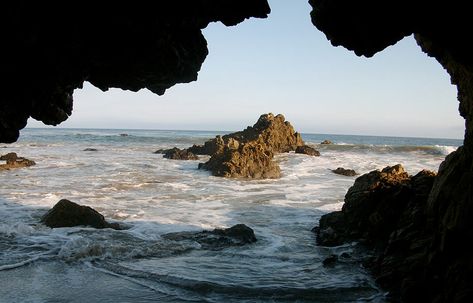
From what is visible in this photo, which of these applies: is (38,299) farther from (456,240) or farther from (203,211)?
(203,211)

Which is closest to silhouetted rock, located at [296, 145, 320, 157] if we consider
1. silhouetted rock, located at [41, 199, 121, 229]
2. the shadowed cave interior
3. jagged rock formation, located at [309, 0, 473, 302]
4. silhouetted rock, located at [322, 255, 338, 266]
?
silhouetted rock, located at [41, 199, 121, 229]

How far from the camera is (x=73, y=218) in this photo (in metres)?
9.20

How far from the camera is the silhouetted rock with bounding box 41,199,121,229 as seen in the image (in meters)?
9.10

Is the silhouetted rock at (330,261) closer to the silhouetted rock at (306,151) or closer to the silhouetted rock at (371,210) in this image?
the silhouetted rock at (371,210)

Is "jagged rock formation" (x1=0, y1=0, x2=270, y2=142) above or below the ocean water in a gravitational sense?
above

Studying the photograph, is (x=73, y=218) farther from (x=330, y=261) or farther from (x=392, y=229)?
(x=392, y=229)

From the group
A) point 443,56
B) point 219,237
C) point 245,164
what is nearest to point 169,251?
point 219,237

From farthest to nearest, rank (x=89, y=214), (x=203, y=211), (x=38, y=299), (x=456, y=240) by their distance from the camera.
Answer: (x=203, y=211) → (x=89, y=214) → (x=38, y=299) → (x=456, y=240)

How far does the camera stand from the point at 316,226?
1012cm

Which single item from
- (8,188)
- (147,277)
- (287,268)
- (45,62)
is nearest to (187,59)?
(45,62)

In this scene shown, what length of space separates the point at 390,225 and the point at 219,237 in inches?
133

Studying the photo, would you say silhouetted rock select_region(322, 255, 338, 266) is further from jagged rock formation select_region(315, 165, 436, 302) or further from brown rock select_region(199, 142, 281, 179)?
brown rock select_region(199, 142, 281, 179)

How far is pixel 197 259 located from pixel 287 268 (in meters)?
1.61

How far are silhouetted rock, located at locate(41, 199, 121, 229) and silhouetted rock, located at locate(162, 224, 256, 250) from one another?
1.53 meters
